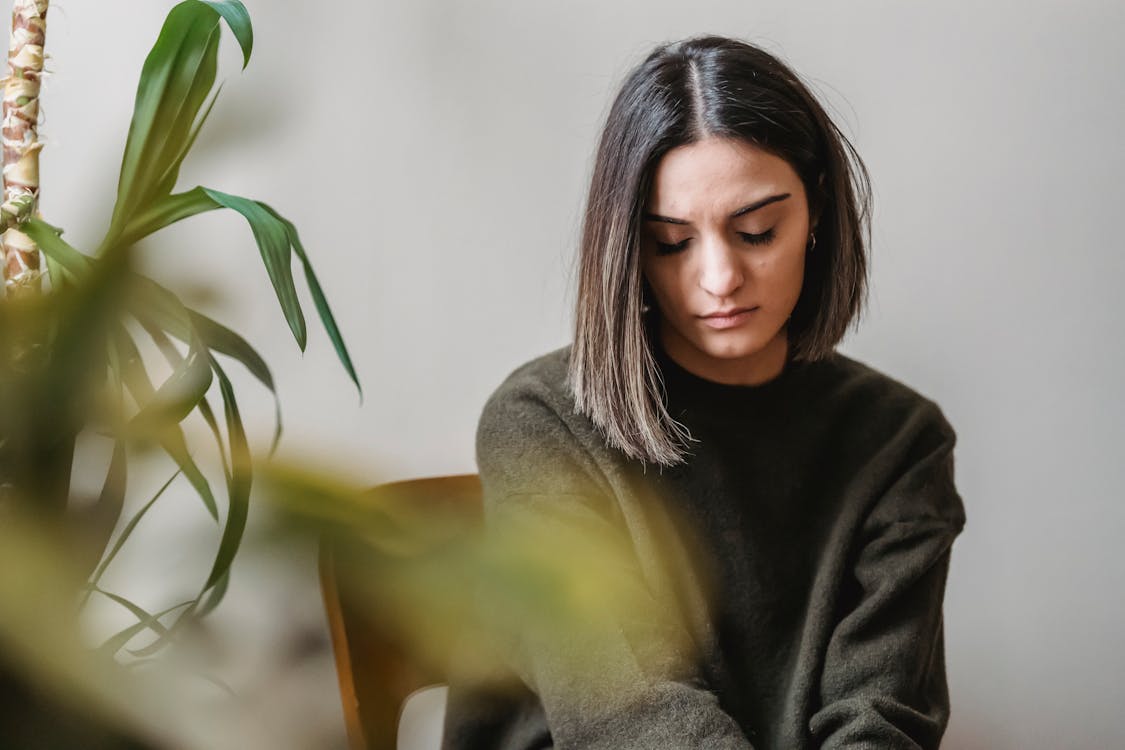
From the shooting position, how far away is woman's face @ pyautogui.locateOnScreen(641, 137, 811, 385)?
895mm

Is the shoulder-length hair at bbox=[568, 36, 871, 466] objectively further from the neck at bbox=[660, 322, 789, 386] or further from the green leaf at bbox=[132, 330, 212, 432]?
the green leaf at bbox=[132, 330, 212, 432]

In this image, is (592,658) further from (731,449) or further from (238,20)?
(238,20)

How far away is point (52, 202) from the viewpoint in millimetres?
1133

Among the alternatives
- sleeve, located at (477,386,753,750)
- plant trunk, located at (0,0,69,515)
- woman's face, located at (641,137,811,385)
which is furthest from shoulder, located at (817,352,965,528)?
plant trunk, located at (0,0,69,515)

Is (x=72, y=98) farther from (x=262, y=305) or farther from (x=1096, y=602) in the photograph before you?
(x=1096, y=602)

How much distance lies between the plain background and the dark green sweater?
27 centimetres

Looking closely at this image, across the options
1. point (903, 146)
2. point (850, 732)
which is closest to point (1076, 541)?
point (903, 146)

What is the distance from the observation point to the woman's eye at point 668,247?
938mm

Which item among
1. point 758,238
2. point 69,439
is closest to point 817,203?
point 758,238

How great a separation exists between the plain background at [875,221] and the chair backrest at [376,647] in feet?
0.47

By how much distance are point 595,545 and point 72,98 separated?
1.10m

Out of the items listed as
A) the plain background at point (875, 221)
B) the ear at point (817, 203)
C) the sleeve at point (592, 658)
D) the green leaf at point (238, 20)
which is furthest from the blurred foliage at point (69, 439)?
the plain background at point (875, 221)

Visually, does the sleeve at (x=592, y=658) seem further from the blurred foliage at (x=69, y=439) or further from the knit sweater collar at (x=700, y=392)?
the blurred foliage at (x=69, y=439)

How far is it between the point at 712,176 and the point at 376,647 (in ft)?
2.09
